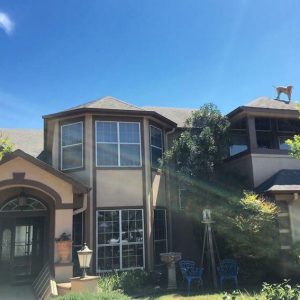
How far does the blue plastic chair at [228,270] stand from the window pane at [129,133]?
607 cm

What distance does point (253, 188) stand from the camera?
1582 cm

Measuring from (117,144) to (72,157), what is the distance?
Result: 202 cm

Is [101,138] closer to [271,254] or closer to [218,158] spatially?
[218,158]

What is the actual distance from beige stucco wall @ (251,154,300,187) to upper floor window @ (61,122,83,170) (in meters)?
7.26

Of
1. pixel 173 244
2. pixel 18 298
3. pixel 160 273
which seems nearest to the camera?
pixel 18 298

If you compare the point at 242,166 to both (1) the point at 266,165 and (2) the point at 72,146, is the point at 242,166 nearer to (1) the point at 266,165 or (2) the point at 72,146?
(1) the point at 266,165

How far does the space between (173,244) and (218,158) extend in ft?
14.7

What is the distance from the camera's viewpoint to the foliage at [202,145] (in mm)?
15375

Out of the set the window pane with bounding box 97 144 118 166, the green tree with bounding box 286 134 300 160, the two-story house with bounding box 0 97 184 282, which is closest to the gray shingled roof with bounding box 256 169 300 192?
the two-story house with bounding box 0 97 184 282

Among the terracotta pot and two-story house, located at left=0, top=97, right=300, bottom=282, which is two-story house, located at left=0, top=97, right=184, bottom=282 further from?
the terracotta pot

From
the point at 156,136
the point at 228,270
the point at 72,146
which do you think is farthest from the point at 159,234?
the point at 72,146

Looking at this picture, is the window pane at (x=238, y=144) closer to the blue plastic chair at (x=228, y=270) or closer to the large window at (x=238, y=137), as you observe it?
the large window at (x=238, y=137)

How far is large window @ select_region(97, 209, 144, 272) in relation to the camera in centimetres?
1481

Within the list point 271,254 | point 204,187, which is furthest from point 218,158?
point 271,254
